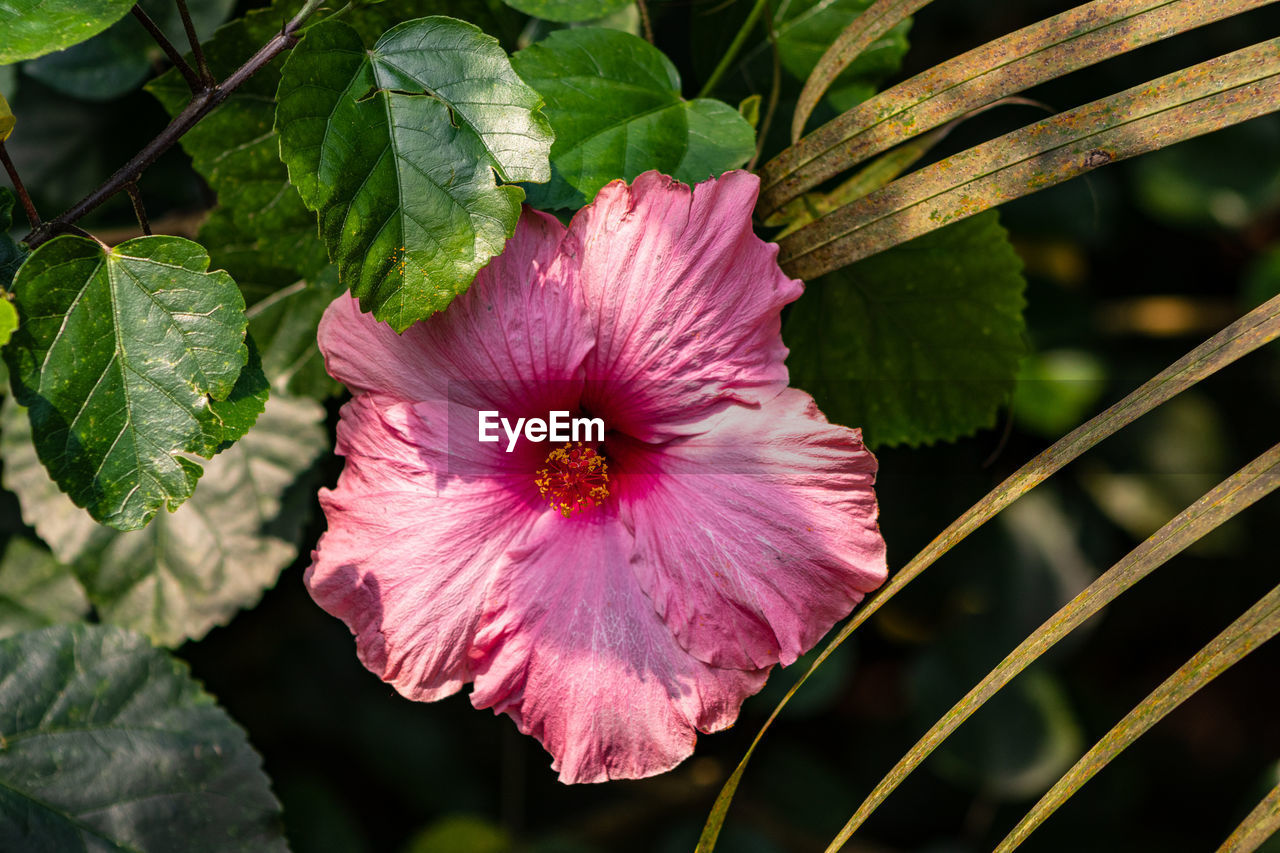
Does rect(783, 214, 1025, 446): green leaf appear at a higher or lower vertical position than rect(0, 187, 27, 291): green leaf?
higher

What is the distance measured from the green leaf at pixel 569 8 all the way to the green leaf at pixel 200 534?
0.51 metres

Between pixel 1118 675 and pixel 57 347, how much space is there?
75.9 inches

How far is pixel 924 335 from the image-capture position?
2.83 feet

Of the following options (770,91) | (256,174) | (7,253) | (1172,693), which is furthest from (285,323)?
(1172,693)

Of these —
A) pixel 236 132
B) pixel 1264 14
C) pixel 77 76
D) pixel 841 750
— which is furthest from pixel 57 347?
pixel 1264 14

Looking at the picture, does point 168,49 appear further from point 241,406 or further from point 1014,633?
point 1014,633

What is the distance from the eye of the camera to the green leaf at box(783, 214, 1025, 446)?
842 mm

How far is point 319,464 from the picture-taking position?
1080mm

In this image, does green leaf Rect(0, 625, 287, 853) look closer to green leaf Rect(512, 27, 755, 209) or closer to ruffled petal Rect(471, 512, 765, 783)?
ruffled petal Rect(471, 512, 765, 783)

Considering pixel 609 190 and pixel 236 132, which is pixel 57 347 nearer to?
pixel 236 132

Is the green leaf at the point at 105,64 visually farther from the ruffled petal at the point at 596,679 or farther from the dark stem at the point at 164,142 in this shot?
the ruffled petal at the point at 596,679

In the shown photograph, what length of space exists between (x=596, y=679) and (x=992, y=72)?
1.64 feet

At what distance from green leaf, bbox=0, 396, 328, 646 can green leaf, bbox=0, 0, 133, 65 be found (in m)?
0.50

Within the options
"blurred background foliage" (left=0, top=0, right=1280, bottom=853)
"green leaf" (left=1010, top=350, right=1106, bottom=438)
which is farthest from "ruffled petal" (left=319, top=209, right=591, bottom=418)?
"green leaf" (left=1010, top=350, right=1106, bottom=438)
